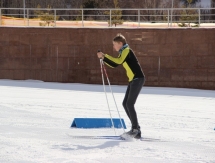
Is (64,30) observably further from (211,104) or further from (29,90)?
(211,104)

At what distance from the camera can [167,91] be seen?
1742 cm

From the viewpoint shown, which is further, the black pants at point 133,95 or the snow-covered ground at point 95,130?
the black pants at point 133,95

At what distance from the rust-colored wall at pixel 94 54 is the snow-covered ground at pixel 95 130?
3.39ft

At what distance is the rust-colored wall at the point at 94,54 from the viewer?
1841 centimetres

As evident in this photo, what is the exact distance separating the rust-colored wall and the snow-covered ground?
40.6 inches

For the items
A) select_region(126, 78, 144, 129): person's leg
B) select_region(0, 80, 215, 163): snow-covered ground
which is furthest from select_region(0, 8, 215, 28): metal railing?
select_region(126, 78, 144, 129): person's leg

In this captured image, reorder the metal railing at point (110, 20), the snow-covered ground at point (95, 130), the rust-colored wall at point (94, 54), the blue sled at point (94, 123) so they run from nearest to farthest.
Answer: the snow-covered ground at point (95, 130) → the blue sled at point (94, 123) → the rust-colored wall at point (94, 54) → the metal railing at point (110, 20)

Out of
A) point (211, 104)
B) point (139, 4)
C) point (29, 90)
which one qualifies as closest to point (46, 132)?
point (211, 104)

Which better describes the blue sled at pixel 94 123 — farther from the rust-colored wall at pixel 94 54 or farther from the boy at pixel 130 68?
the rust-colored wall at pixel 94 54

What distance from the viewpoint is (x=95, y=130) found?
9891 millimetres

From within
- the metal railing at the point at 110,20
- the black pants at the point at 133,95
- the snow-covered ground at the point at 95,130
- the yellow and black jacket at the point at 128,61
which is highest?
the metal railing at the point at 110,20

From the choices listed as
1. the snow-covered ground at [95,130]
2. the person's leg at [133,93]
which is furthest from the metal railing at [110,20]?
the person's leg at [133,93]

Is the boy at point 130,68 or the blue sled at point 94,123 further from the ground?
the boy at point 130,68

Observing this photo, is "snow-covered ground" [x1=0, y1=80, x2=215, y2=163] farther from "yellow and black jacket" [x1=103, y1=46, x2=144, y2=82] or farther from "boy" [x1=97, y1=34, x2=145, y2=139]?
"yellow and black jacket" [x1=103, y1=46, x2=144, y2=82]
